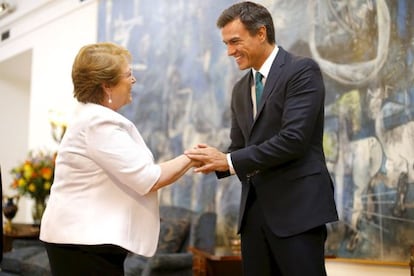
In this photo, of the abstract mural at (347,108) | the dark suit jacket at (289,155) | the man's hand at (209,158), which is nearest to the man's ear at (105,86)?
the man's hand at (209,158)

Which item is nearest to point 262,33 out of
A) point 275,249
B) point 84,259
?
point 275,249

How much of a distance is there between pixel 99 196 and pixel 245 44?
1059mm

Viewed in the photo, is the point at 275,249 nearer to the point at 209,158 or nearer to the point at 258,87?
the point at 209,158

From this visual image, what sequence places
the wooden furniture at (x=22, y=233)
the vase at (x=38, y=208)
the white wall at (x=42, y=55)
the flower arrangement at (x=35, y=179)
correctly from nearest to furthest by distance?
1. the wooden furniture at (x=22, y=233)
2. the flower arrangement at (x=35, y=179)
3. the vase at (x=38, y=208)
4. the white wall at (x=42, y=55)

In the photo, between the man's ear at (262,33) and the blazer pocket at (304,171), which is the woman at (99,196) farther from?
the man's ear at (262,33)

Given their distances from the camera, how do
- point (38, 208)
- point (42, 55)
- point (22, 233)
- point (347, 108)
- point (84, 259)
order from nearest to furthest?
1. point (84, 259)
2. point (347, 108)
3. point (22, 233)
4. point (38, 208)
5. point (42, 55)

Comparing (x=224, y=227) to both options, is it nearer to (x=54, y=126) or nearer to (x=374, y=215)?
(x=374, y=215)

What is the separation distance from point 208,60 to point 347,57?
1948mm

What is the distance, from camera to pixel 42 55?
9594 mm

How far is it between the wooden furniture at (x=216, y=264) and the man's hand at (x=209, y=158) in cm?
231

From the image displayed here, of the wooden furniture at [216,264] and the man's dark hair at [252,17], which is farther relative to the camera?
the wooden furniture at [216,264]

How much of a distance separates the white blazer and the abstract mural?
2.59m

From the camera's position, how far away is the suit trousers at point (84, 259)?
7.23ft

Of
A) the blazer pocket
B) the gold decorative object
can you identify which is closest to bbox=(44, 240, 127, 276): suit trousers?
the blazer pocket
